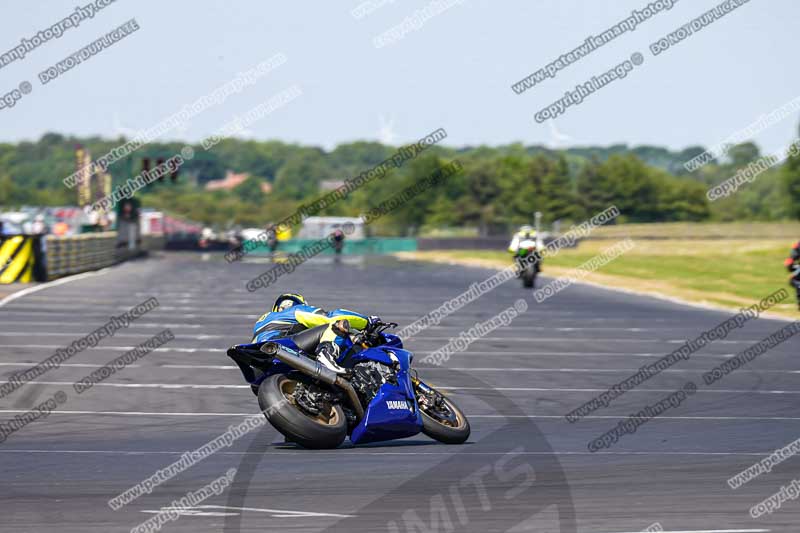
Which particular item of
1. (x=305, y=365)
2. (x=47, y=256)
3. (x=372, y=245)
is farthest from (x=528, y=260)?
(x=372, y=245)

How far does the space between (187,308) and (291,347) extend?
19.5 meters

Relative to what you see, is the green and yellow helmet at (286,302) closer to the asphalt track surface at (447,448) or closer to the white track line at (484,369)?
the asphalt track surface at (447,448)

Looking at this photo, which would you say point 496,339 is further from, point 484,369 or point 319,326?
point 319,326

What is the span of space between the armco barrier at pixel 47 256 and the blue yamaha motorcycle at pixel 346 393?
1083 inches

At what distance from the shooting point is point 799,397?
14992 mm

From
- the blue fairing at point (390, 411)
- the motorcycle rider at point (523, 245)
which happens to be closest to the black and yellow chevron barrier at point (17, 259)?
the motorcycle rider at point (523, 245)

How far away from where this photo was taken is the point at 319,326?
10.8 metres

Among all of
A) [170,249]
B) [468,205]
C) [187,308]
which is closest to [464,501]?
[187,308]

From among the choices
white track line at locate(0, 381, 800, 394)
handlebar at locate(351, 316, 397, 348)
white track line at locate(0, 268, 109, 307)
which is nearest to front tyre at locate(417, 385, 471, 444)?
handlebar at locate(351, 316, 397, 348)

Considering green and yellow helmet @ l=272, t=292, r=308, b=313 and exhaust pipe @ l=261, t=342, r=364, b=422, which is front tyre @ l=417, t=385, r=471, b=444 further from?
green and yellow helmet @ l=272, t=292, r=308, b=313

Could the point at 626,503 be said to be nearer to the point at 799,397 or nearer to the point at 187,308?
the point at 799,397

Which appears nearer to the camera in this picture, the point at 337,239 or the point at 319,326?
the point at 319,326

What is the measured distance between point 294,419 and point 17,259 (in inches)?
1126

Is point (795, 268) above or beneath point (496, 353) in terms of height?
beneath
